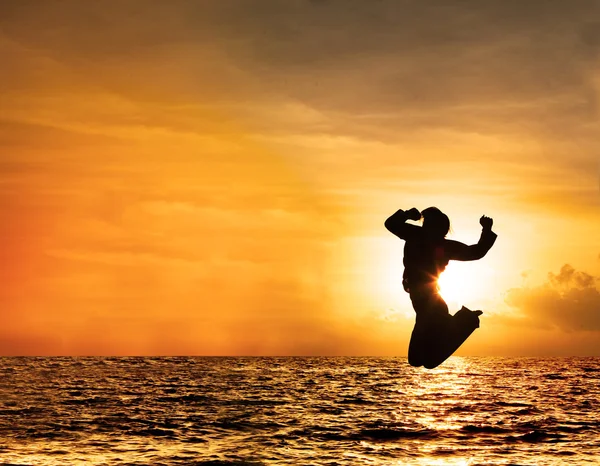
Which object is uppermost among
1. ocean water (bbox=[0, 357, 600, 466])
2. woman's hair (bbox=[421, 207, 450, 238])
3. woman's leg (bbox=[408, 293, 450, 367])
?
woman's hair (bbox=[421, 207, 450, 238])

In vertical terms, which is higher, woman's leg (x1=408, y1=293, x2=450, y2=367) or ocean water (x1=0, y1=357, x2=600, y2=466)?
woman's leg (x1=408, y1=293, x2=450, y2=367)

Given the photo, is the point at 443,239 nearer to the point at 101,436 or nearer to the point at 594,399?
the point at 101,436

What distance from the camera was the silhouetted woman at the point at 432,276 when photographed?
9.85 metres

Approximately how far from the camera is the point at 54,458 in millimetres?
30734

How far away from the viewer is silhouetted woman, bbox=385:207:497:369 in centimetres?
985

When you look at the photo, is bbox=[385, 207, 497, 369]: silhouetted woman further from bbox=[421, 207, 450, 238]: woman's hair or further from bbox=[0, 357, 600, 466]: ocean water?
bbox=[0, 357, 600, 466]: ocean water

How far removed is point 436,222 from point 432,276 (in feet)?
2.54

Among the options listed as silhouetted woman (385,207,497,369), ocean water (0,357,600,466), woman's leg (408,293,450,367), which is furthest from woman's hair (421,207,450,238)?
ocean water (0,357,600,466)

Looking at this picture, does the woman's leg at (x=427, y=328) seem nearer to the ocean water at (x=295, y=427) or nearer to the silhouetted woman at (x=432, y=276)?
the silhouetted woman at (x=432, y=276)

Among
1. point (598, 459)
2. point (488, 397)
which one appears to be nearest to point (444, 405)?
point (488, 397)

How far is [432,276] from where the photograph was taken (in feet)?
33.1

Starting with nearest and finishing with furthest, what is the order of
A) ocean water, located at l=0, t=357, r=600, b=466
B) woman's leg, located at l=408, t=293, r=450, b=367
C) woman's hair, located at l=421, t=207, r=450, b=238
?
woman's hair, located at l=421, t=207, r=450, b=238 < woman's leg, located at l=408, t=293, r=450, b=367 < ocean water, located at l=0, t=357, r=600, b=466

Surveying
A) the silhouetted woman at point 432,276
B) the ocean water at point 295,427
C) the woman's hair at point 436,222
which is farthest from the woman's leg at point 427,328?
the ocean water at point 295,427

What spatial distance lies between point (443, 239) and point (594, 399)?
6116 centimetres
